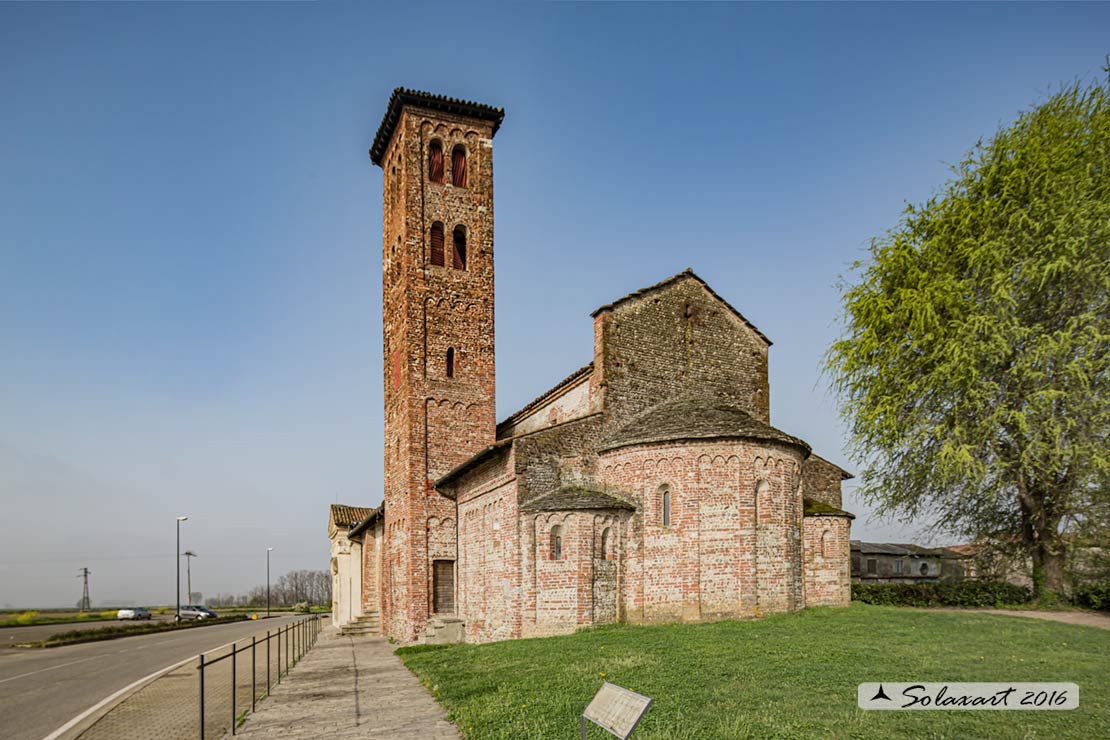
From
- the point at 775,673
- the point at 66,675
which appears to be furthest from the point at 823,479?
the point at 66,675

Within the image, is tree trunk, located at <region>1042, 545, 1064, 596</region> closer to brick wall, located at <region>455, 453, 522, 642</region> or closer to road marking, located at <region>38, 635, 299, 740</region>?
brick wall, located at <region>455, 453, 522, 642</region>

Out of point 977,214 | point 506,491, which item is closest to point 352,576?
point 506,491

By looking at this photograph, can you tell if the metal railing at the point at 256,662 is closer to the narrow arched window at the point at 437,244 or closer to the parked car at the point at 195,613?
the narrow arched window at the point at 437,244

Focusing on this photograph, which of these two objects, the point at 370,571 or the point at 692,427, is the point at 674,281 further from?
the point at 370,571

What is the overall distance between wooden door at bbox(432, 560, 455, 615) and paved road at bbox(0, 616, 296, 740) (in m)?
7.95

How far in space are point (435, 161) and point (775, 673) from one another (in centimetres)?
2157

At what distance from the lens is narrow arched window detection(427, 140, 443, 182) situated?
26.9 m

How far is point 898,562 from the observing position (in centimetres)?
5169

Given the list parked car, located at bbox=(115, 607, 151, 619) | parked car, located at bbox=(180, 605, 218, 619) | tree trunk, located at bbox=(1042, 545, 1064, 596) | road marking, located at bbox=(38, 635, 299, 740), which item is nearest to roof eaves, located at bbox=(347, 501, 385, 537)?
road marking, located at bbox=(38, 635, 299, 740)

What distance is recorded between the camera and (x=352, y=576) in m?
39.0

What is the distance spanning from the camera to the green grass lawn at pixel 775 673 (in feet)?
26.3

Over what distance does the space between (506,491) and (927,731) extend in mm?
13544

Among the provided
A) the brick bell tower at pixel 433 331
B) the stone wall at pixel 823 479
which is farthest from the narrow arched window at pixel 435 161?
the stone wall at pixel 823 479

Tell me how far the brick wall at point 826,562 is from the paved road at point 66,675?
17.5 metres
